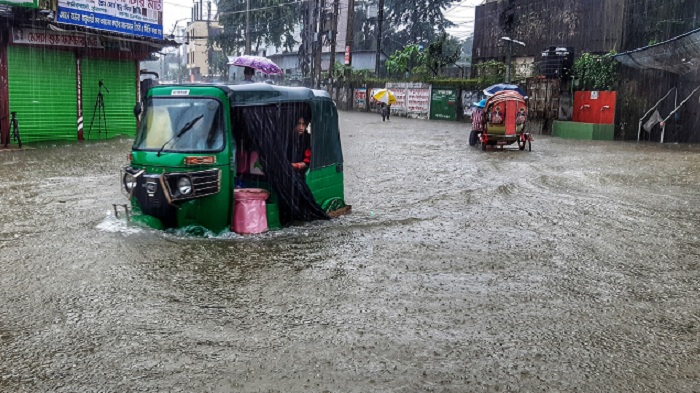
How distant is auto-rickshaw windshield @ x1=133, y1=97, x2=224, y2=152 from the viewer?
25.4 ft

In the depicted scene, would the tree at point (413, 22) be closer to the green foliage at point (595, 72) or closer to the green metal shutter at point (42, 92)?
the green foliage at point (595, 72)

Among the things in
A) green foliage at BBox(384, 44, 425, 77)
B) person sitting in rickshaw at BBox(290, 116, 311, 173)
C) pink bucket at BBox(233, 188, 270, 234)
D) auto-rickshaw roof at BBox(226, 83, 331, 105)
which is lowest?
pink bucket at BBox(233, 188, 270, 234)

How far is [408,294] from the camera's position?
6195mm

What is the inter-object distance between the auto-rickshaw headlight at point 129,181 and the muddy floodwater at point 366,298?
53 cm

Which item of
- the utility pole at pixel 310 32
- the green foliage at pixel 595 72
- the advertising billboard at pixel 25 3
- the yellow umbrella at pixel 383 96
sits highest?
the utility pole at pixel 310 32

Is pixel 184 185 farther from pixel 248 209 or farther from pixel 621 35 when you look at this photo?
pixel 621 35

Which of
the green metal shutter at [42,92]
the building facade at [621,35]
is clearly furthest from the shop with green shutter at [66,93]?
the building facade at [621,35]

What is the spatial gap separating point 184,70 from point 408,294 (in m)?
94.6

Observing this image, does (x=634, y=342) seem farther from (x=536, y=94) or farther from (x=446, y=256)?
(x=536, y=94)

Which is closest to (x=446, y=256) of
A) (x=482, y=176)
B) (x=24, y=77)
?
(x=482, y=176)

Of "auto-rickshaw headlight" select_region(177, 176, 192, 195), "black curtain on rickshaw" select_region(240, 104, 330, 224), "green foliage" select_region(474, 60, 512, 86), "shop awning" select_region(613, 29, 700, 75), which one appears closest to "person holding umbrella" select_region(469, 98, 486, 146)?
"shop awning" select_region(613, 29, 700, 75)

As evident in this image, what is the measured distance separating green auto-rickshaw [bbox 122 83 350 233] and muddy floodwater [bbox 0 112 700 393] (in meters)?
0.33

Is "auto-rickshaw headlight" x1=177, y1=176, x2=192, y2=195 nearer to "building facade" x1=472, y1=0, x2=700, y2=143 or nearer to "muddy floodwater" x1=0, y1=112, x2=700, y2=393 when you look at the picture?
"muddy floodwater" x1=0, y1=112, x2=700, y2=393

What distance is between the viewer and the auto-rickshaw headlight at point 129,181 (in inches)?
304
